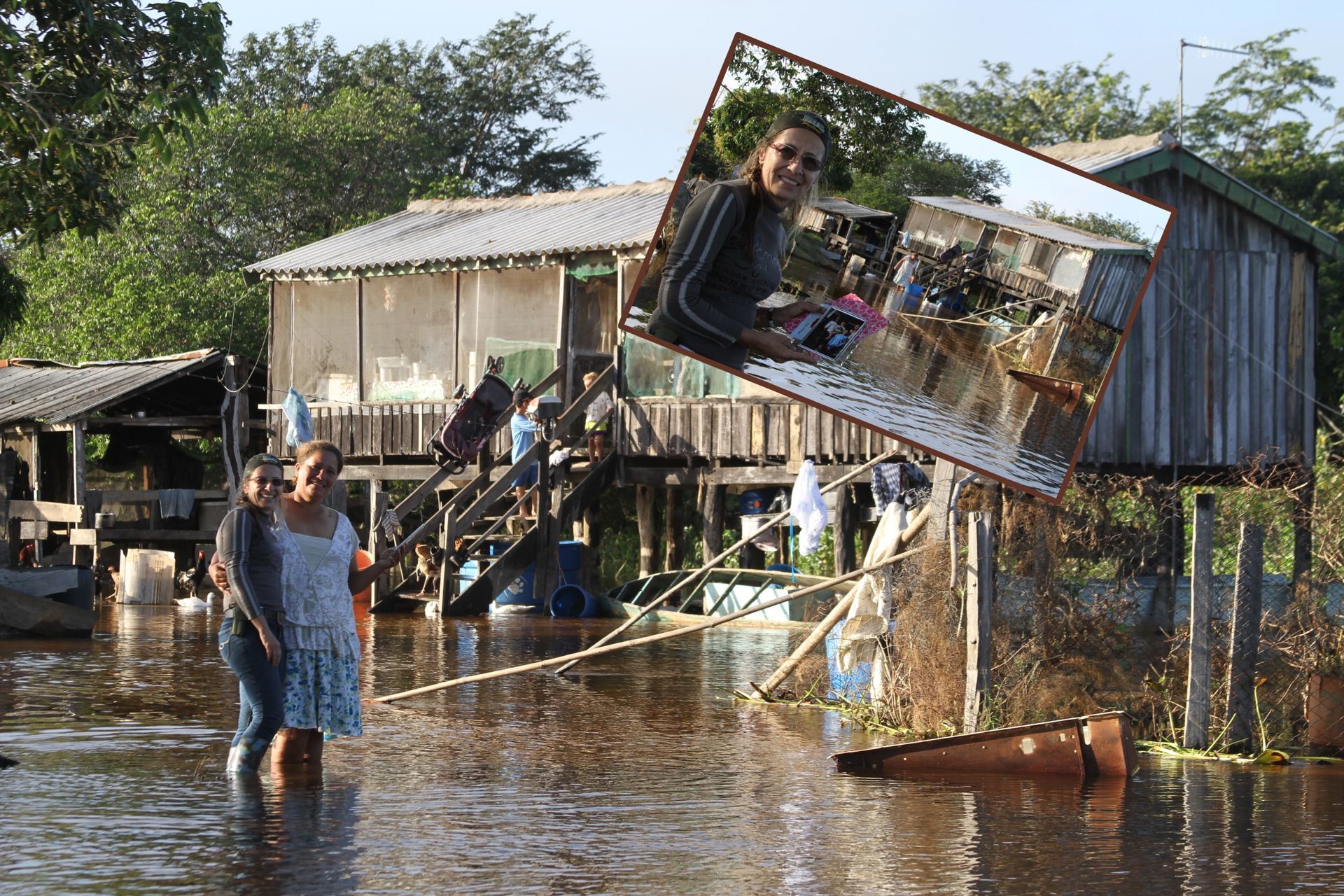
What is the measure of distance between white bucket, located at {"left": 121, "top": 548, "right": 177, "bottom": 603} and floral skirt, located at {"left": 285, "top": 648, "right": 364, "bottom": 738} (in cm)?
1691

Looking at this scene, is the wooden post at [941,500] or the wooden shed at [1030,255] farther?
the wooden post at [941,500]

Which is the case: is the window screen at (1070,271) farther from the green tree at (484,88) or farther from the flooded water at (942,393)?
the green tree at (484,88)

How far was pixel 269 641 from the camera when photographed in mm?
7648

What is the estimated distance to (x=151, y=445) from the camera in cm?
3103

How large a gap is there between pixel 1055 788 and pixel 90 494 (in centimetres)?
2068

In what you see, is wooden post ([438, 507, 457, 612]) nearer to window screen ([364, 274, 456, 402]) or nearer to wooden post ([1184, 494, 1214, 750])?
window screen ([364, 274, 456, 402])

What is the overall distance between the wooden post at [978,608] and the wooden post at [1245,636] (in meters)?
1.32

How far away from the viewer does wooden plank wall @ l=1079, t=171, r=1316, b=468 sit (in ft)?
61.2

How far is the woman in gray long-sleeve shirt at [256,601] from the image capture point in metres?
7.69

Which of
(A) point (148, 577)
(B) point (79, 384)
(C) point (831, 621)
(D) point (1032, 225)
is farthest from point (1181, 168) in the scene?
(B) point (79, 384)

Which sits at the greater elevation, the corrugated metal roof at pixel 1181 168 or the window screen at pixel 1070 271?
the corrugated metal roof at pixel 1181 168

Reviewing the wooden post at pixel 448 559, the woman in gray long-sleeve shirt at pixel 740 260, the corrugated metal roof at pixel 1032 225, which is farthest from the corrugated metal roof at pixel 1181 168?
the woman in gray long-sleeve shirt at pixel 740 260

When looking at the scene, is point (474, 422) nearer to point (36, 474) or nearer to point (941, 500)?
point (36, 474)

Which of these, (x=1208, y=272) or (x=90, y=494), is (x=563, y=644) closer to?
(x=1208, y=272)
